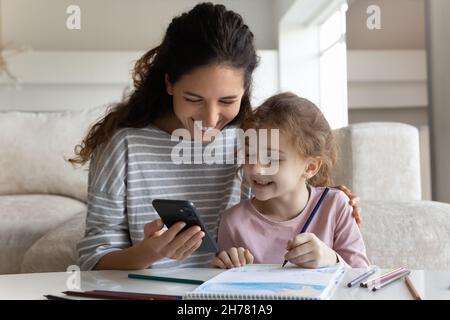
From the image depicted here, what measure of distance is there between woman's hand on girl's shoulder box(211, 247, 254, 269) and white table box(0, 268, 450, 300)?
3cm

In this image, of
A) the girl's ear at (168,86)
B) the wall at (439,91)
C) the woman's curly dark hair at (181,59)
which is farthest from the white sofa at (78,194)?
the girl's ear at (168,86)

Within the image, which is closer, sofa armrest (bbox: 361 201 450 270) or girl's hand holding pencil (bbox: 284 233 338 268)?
girl's hand holding pencil (bbox: 284 233 338 268)

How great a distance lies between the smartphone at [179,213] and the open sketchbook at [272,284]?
3.1 inches

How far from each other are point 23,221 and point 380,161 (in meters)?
1.15

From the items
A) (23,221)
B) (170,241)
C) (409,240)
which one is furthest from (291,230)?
(23,221)

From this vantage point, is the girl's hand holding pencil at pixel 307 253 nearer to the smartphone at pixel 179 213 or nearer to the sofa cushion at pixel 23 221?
the smartphone at pixel 179 213

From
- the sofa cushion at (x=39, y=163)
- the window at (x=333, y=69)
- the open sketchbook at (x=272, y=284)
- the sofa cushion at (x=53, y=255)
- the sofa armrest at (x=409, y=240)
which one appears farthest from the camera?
the window at (x=333, y=69)

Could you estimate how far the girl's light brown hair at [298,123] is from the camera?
1.16 meters

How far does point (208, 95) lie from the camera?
1131 mm

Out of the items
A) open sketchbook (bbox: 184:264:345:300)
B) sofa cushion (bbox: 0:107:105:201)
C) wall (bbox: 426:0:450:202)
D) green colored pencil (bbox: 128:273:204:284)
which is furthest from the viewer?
sofa cushion (bbox: 0:107:105:201)

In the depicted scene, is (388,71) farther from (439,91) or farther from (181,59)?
(181,59)

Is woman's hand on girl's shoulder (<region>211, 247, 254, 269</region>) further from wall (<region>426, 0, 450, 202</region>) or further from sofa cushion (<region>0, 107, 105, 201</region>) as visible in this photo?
sofa cushion (<region>0, 107, 105, 201</region>)

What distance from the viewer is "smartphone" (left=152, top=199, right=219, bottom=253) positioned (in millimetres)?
828

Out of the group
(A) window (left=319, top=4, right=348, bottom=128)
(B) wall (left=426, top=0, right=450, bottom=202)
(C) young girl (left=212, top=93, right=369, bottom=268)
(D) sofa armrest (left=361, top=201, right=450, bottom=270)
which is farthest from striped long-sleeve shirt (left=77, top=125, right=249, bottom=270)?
(A) window (left=319, top=4, right=348, bottom=128)
